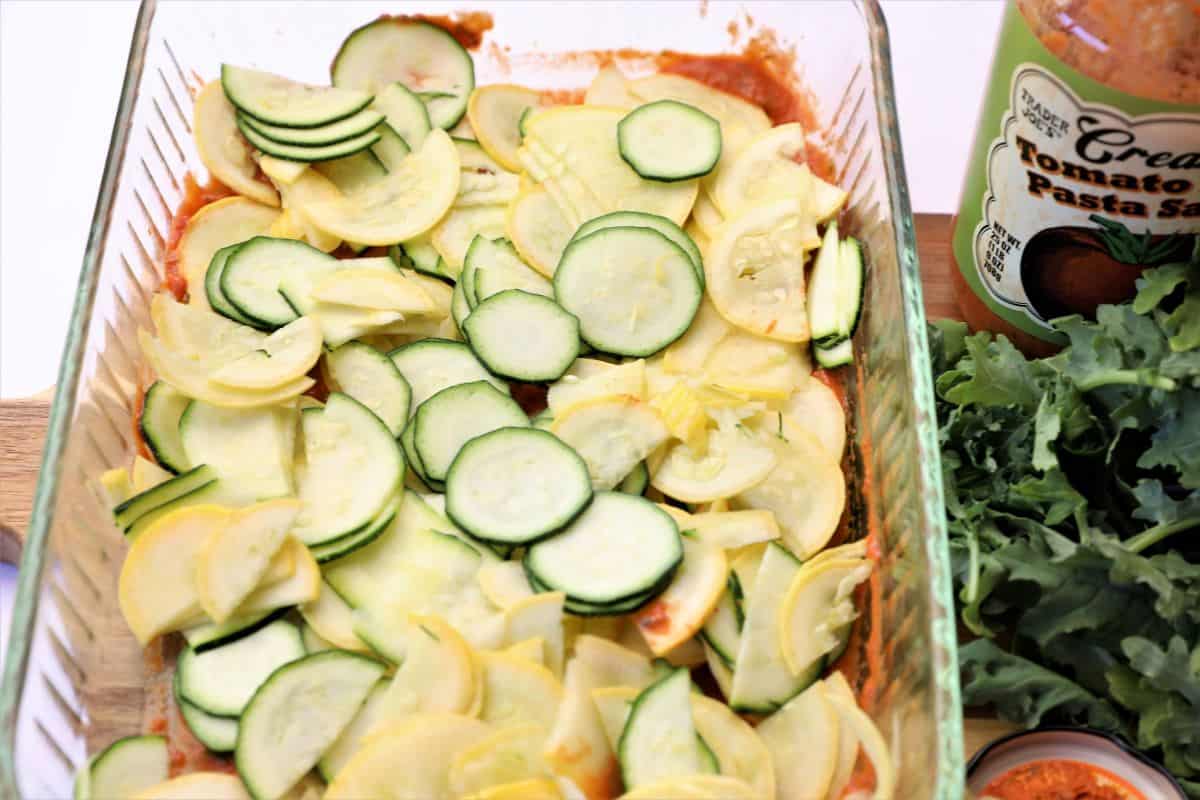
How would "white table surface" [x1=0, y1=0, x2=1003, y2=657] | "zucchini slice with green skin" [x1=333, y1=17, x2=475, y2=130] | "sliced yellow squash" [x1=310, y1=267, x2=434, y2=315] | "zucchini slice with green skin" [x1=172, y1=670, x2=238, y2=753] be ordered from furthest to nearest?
"white table surface" [x1=0, y1=0, x2=1003, y2=657] → "zucchini slice with green skin" [x1=333, y1=17, x2=475, y2=130] → "sliced yellow squash" [x1=310, y1=267, x2=434, y2=315] → "zucchini slice with green skin" [x1=172, y1=670, x2=238, y2=753]

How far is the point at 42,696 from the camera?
1405mm

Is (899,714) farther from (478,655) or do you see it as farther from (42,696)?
(42,696)

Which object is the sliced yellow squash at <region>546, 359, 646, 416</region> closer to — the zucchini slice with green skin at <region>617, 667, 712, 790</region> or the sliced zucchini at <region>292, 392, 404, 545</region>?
the sliced zucchini at <region>292, 392, 404, 545</region>

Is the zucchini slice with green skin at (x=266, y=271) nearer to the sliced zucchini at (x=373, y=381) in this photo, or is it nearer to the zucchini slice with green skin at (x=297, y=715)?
the sliced zucchini at (x=373, y=381)

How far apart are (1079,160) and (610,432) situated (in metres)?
0.75

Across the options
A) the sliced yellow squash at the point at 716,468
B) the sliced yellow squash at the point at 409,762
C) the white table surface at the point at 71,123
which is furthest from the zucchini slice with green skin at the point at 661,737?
the white table surface at the point at 71,123

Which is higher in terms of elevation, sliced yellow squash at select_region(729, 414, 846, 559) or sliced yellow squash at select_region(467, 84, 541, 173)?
sliced yellow squash at select_region(467, 84, 541, 173)

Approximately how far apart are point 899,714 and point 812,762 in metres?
0.12

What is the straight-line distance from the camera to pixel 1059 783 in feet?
5.16

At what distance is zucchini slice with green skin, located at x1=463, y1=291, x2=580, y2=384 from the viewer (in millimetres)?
1715

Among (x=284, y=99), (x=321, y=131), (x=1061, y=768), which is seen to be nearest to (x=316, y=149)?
(x=321, y=131)

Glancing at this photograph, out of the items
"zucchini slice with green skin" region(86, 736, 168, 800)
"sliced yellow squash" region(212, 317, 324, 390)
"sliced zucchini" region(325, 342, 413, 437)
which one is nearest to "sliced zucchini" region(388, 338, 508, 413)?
"sliced zucchini" region(325, 342, 413, 437)

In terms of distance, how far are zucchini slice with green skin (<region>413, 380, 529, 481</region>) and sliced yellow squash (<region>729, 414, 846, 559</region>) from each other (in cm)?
34

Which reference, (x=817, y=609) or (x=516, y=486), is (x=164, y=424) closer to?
(x=516, y=486)
